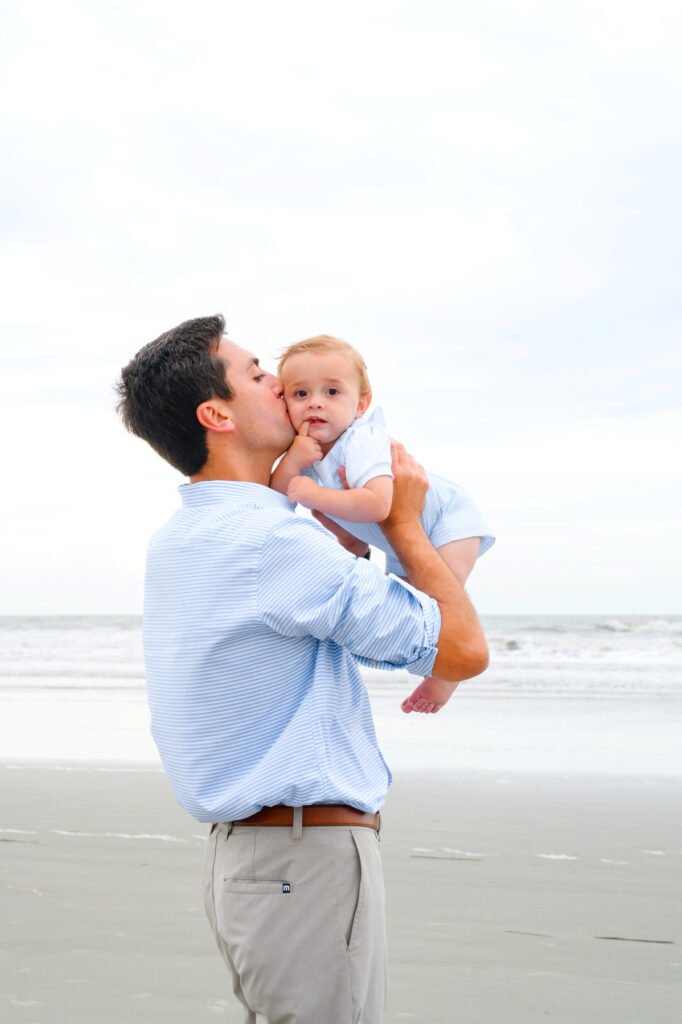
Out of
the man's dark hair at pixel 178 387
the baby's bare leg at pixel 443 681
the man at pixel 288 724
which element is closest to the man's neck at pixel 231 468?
the man's dark hair at pixel 178 387

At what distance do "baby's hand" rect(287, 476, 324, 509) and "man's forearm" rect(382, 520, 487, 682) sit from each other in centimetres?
28

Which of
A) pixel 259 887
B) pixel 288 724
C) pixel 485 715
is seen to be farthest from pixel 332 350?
pixel 485 715

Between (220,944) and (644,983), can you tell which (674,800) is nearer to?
(644,983)

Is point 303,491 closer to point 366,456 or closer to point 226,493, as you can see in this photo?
point 366,456

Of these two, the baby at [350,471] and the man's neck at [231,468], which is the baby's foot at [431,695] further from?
the man's neck at [231,468]

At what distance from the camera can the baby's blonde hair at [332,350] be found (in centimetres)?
267

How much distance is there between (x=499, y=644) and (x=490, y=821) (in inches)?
650

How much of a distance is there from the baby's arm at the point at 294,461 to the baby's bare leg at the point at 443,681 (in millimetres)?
398

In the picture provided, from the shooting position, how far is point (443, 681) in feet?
7.82

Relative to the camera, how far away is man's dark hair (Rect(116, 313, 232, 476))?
196 cm

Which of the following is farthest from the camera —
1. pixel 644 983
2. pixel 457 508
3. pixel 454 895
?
pixel 454 895

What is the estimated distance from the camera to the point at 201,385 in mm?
1959

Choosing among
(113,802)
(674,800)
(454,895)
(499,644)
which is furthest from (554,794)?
(499,644)

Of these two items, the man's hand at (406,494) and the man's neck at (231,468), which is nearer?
the man's neck at (231,468)
